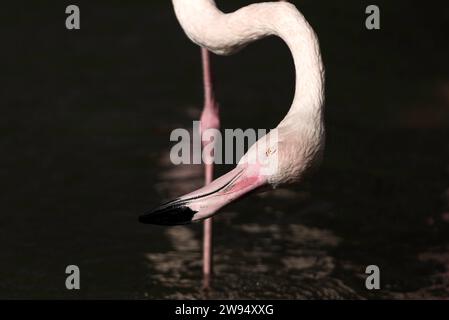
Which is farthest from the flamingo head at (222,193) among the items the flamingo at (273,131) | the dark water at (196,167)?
the dark water at (196,167)

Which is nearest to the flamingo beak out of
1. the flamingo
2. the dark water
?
the flamingo

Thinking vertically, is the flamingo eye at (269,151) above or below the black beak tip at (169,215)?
above

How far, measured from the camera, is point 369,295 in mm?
5812

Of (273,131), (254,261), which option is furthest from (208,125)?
(273,131)

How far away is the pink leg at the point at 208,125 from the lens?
5.89 metres

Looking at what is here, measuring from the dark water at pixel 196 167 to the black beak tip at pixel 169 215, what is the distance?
1227 mm

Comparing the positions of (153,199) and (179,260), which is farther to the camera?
(153,199)

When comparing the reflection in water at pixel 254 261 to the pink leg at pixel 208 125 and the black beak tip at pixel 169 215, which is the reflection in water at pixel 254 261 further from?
the black beak tip at pixel 169 215

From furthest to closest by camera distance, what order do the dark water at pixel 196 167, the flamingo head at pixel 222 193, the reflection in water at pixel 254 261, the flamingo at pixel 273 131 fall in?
the dark water at pixel 196 167 → the reflection in water at pixel 254 261 → the flamingo head at pixel 222 193 → the flamingo at pixel 273 131

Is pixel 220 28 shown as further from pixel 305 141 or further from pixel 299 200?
pixel 299 200

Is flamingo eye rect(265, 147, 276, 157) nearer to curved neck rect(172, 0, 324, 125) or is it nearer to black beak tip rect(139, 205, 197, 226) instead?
curved neck rect(172, 0, 324, 125)

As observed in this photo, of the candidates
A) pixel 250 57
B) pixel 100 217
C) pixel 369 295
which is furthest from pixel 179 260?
pixel 250 57

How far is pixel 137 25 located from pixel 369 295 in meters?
4.12
